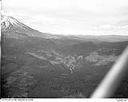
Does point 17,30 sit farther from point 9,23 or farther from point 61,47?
point 61,47

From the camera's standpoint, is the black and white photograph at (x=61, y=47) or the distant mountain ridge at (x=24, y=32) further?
the distant mountain ridge at (x=24, y=32)

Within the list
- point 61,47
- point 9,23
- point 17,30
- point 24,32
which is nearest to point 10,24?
point 9,23

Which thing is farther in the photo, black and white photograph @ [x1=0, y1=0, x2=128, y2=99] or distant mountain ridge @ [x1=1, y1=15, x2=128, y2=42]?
distant mountain ridge @ [x1=1, y1=15, x2=128, y2=42]

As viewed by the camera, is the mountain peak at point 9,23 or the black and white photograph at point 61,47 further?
the mountain peak at point 9,23

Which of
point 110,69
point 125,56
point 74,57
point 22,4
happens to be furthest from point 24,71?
point 125,56

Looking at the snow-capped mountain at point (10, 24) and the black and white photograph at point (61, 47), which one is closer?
the black and white photograph at point (61, 47)

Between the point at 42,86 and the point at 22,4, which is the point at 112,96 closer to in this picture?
the point at 42,86

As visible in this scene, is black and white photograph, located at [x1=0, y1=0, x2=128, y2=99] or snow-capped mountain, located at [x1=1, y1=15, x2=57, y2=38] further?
snow-capped mountain, located at [x1=1, y1=15, x2=57, y2=38]

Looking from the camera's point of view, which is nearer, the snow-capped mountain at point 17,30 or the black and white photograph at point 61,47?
the black and white photograph at point 61,47
